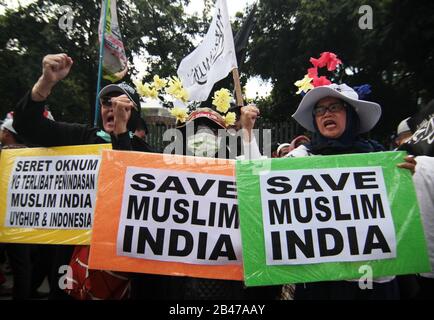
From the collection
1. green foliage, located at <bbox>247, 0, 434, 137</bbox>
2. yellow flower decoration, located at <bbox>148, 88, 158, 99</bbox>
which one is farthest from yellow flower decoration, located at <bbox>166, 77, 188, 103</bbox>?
green foliage, located at <bbox>247, 0, 434, 137</bbox>

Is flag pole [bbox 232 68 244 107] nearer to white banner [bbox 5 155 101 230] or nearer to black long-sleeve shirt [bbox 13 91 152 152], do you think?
black long-sleeve shirt [bbox 13 91 152 152]

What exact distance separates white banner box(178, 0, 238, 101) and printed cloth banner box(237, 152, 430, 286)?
1592mm

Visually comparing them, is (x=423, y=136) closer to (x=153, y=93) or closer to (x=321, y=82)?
(x=321, y=82)

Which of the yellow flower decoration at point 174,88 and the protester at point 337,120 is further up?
the yellow flower decoration at point 174,88

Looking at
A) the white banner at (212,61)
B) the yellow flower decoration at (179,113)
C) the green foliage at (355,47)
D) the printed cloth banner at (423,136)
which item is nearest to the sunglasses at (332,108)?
the printed cloth banner at (423,136)

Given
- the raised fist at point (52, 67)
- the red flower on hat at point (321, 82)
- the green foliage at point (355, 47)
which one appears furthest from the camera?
the green foliage at point (355, 47)

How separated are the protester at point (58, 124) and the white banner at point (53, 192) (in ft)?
0.52

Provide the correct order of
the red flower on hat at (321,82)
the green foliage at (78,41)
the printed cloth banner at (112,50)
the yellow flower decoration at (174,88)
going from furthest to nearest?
1. the green foliage at (78,41)
2. the printed cloth banner at (112,50)
3. the yellow flower decoration at (174,88)
4. the red flower on hat at (321,82)

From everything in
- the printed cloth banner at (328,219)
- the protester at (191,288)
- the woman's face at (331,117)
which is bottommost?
the protester at (191,288)

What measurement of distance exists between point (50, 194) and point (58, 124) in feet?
1.49

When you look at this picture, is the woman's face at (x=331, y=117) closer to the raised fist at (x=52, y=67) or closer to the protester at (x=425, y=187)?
the protester at (x=425, y=187)

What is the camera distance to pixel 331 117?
7.21ft

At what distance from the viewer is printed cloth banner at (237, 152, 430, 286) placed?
1.83 metres

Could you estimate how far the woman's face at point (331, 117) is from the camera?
7.12ft
